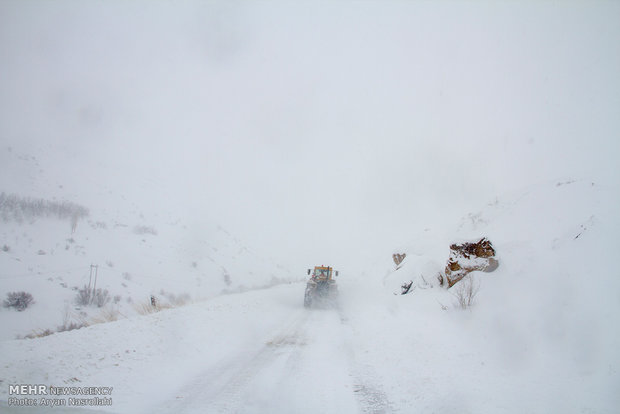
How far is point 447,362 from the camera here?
6.31m

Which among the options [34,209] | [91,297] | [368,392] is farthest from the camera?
[34,209]

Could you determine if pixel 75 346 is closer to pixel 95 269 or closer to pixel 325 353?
pixel 325 353

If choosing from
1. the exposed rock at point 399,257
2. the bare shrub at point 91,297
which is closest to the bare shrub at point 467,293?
the exposed rock at point 399,257

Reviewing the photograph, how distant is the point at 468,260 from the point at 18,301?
17116 mm

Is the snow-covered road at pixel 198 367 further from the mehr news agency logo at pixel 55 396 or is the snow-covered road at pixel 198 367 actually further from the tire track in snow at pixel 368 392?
the mehr news agency logo at pixel 55 396

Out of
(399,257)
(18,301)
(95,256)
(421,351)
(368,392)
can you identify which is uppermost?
(95,256)

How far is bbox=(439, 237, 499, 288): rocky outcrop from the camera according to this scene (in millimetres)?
10273

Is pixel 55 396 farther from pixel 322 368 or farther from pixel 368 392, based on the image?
pixel 368 392

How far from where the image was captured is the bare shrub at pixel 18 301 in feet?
35.3

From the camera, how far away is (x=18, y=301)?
35.7 feet

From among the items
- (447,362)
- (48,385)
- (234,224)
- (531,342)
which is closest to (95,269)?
(48,385)

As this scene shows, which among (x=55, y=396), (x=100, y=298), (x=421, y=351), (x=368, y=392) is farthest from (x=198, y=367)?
(x=100, y=298)

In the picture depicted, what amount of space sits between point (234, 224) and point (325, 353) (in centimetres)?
4404

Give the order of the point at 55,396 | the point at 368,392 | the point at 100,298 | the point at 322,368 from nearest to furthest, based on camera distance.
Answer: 1. the point at 55,396
2. the point at 368,392
3. the point at 322,368
4. the point at 100,298
